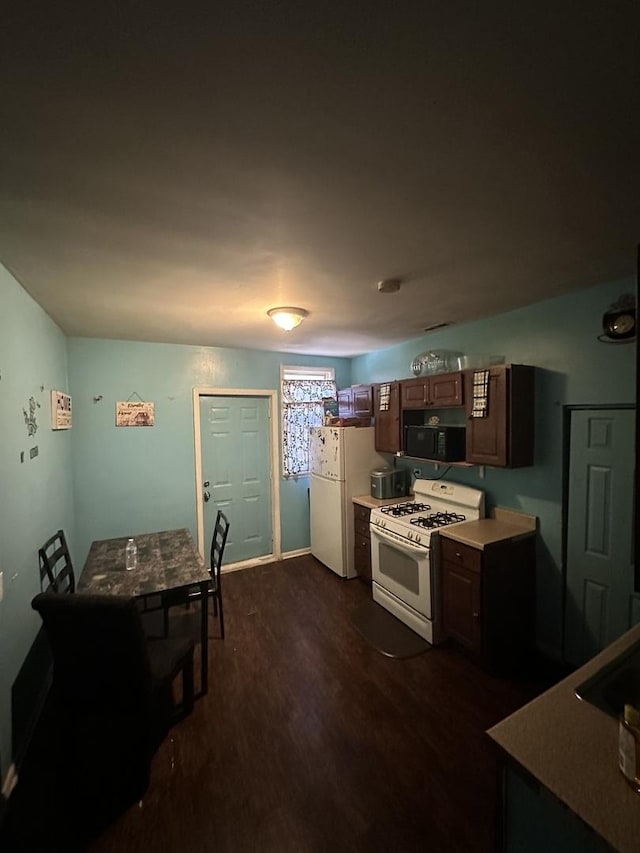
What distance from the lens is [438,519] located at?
9.20ft

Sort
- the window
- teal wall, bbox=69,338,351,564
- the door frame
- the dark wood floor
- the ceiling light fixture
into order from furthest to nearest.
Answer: the window → the door frame → teal wall, bbox=69,338,351,564 → the ceiling light fixture → the dark wood floor

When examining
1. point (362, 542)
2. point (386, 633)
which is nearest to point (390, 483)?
point (362, 542)

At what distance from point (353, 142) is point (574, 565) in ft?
9.05

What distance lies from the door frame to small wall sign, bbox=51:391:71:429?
3.62 ft

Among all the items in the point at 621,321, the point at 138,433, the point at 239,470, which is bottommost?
the point at 239,470

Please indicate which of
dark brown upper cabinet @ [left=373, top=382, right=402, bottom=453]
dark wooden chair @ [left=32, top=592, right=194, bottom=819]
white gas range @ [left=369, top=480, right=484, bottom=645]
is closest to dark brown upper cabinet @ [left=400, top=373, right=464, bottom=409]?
dark brown upper cabinet @ [left=373, top=382, right=402, bottom=453]

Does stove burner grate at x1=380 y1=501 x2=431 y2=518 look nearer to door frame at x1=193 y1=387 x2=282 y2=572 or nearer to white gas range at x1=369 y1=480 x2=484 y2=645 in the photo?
white gas range at x1=369 y1=480 x2=484 y2=645

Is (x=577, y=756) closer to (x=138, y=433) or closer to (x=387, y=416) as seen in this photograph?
(x=387, y=416)

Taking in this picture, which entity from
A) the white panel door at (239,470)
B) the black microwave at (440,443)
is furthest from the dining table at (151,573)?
the black microwave at (440,443)

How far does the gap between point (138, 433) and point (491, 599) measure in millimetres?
3388

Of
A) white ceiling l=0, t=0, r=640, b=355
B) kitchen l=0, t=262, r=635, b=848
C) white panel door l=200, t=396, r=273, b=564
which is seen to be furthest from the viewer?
white panel door l=200, t=396, r=273, b=564

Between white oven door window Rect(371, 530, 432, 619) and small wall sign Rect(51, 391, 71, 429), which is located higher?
small wall sign Rect(51, 391, 71, 429)

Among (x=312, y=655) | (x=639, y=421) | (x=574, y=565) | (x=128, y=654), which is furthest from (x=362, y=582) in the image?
(x=639, y=421)

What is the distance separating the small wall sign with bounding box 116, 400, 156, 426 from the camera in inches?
132
